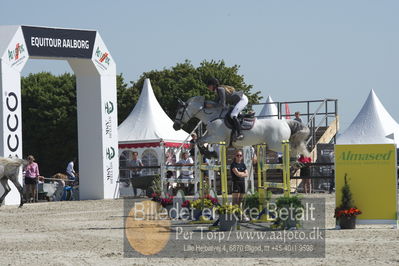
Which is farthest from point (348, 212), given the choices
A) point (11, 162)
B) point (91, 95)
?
point (91, 95)

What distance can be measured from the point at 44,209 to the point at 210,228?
9.08 m

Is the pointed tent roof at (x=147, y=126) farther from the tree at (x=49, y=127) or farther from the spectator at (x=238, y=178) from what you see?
the spectator at (x=238, y=178)

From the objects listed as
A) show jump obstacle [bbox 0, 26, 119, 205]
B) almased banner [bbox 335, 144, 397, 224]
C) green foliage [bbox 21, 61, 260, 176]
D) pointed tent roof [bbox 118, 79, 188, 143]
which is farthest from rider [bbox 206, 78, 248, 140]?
green foliage [bbox 21, 61, 260, 176]

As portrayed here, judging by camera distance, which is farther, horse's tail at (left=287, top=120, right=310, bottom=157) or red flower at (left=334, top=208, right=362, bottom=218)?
horse's tail at (left=287, top=120, right=310, bottom=157)

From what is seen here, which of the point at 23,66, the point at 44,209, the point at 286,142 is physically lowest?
the point at 44,209

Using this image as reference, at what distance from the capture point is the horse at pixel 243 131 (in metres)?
16.4

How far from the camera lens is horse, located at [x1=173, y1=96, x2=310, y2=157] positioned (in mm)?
16375

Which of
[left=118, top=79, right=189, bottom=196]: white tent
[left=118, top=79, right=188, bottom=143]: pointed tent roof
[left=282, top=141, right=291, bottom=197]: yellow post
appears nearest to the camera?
[left=282, top=141, right=291, bottom=197]: yellow post

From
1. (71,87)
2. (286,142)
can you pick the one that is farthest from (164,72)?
(286,142)

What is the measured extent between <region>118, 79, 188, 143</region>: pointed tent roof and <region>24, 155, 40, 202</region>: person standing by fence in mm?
8160

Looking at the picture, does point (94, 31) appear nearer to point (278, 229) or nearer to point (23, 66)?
point (23, 66)

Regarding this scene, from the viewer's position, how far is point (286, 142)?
15.4 m

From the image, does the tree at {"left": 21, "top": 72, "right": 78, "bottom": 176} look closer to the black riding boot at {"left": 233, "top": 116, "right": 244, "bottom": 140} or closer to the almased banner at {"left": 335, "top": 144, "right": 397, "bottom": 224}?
the black riding boot at {"left": 233, "top": 116, "right": 244, "bottom": 140}

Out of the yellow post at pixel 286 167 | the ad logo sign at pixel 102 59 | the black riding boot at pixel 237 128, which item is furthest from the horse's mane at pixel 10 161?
the yellow post at pixel 286 167
